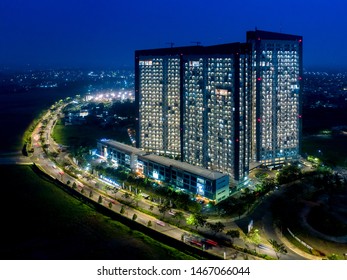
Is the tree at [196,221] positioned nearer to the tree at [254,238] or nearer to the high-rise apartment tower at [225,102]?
the tree at [254,238]

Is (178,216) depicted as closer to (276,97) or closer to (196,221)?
(196,221)

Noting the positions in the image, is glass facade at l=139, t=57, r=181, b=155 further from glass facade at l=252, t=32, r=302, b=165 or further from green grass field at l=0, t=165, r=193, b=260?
green grass field at l=0, t=165, r=193, b=260

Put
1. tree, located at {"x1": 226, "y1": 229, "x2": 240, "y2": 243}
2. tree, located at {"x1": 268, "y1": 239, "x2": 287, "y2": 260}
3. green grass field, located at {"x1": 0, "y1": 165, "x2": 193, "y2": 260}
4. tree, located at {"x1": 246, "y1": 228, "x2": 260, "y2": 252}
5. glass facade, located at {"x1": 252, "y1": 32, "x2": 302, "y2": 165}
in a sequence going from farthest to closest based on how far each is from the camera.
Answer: glass facade, located at {"x1": 252, "y1": 32, "x2": 302, "y2": 165} < tree, located at {"x1": 226, "y1": 229, "x2": 240, "y2": 243} < green grass field, located at {"x1": 0, "y1": 165, "x2": 193, "y2": 260} < tree, located at {"x1": 246, "y1": 228, "x2": 260, "y2": 252} < tree, located at {"x1": 268, "y1": 239, "x2": 287, "y2": 260}

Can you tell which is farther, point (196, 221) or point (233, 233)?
point (196, 221)

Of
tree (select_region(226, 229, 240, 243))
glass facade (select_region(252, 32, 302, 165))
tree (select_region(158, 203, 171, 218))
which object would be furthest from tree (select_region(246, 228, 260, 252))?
glass facade (select_region(252, 32, 302, 165))

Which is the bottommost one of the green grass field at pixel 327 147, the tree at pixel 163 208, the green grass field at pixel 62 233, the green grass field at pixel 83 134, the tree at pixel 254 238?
the green grass field at pixel 62 233

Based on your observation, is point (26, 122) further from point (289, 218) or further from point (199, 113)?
point (289, 218)

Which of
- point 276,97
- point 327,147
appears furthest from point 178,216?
point 327,147

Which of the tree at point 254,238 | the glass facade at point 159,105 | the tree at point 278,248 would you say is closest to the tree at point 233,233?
the tree at point 254,238

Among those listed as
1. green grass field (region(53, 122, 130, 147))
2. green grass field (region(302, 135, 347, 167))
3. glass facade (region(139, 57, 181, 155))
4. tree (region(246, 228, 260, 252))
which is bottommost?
tree (region(246, 228, 260, 252))

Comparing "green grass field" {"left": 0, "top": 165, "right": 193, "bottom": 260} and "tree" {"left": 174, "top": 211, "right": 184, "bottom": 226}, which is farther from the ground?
"tree" {"left": 174, "top": 211, "right": 184, "bottom": 226}
